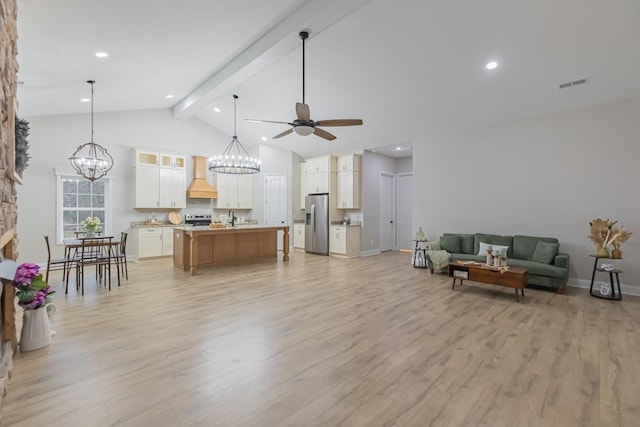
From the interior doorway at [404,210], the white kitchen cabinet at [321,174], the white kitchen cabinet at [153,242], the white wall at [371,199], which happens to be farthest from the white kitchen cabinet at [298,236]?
the white kitchen cabinet at [153,242]

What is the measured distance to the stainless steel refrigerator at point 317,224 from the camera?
8.48 metres

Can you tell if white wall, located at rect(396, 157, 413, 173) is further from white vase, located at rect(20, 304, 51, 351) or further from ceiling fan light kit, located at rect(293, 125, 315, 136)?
white vase, located at rect(20, 304, 51, 351)

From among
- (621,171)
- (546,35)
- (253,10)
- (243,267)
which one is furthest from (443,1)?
(243,267)

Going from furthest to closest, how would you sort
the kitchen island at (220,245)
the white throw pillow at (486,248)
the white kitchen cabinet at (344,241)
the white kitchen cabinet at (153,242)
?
the white kitchen cabinet at (344,241) < the white kitchen cabinet at (153,242) < the kitchen island at (220,245) < the white throw pillow at (486,248)

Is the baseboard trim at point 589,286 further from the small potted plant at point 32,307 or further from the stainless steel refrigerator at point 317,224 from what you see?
the small potted plant at point 32,307

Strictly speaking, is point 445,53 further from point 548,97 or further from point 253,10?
point 253,10

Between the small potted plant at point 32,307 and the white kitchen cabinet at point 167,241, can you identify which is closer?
the small potted plant at point 32,307

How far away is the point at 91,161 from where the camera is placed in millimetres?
6379

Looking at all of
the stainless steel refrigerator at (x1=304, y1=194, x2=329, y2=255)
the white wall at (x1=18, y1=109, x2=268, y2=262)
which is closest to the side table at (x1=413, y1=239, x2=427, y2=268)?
the stainless steel refrigerator at (x1=304, y1=194, x2=329, y2=255)

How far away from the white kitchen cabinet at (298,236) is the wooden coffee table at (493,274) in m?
5.11

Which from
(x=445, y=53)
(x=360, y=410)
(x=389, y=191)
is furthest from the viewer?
(x=389, y=191)

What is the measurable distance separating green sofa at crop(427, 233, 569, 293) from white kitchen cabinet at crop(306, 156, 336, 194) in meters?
3.51

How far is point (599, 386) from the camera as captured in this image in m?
2.18

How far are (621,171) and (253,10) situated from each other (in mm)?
5964
